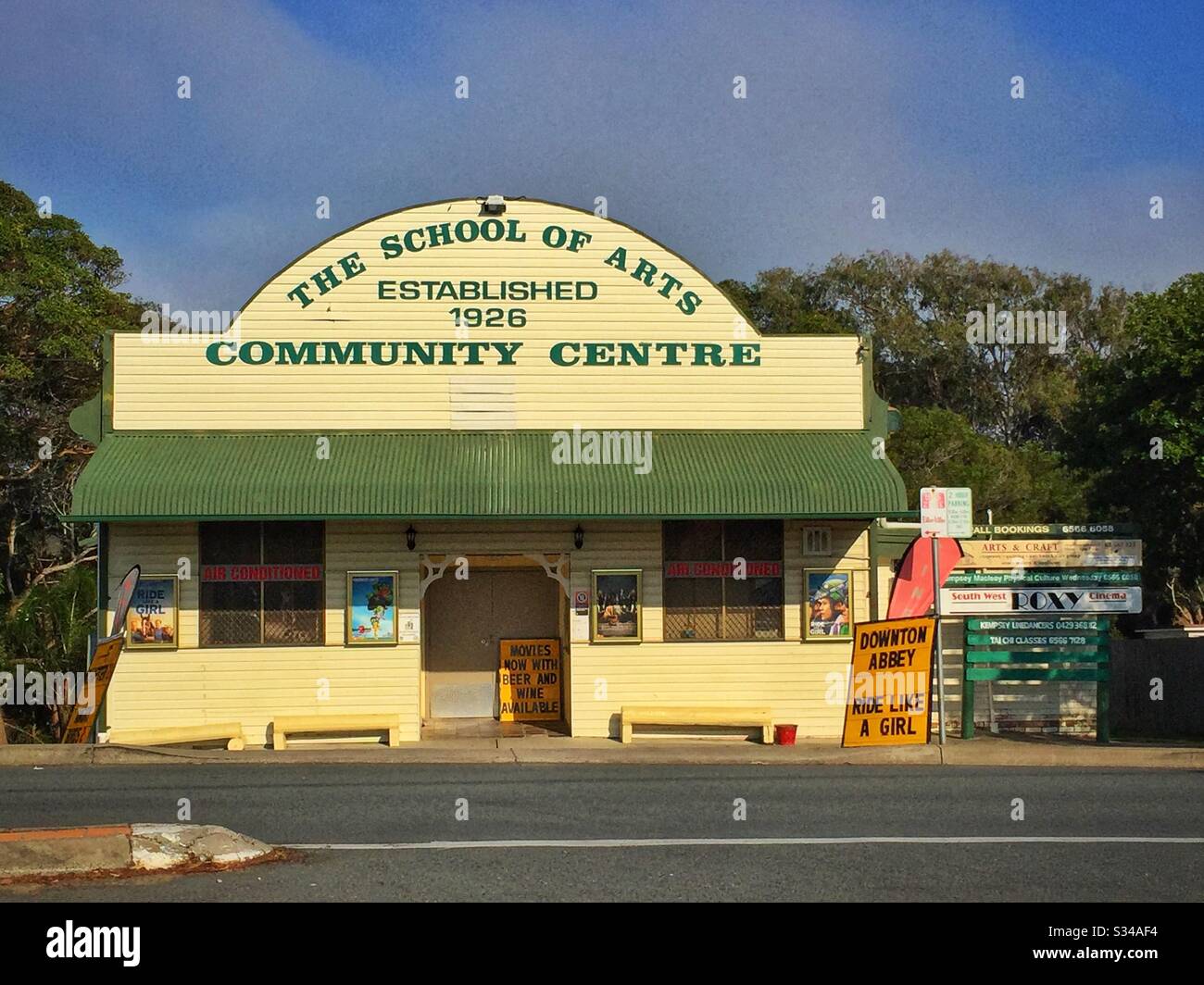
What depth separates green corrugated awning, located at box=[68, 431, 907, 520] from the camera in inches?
785

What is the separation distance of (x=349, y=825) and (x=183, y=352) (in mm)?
11016

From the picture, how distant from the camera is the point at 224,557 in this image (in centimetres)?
2078

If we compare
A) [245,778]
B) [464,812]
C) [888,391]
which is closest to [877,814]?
[464,812]

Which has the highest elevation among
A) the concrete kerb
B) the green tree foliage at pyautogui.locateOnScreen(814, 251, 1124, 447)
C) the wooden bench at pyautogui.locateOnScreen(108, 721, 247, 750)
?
the green tree foliage at pyautogui.locateOnScreen(814, 251, 1124, 447)

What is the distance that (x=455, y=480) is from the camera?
20422 millimetres

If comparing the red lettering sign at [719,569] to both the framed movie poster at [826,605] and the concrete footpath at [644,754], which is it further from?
the concrete footpath at [644,754]

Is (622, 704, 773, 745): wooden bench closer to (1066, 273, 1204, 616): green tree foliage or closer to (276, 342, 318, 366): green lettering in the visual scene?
(276, 342, 318, 366): green lettering

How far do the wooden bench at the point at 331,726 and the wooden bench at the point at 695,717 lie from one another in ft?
10.2

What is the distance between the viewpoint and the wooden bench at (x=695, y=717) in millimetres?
20656

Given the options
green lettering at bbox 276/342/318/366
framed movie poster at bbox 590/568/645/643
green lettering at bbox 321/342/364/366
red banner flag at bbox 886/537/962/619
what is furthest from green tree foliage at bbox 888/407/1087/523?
green lettering at bbox 276/342/318/366

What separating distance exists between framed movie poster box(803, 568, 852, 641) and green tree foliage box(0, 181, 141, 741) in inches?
612

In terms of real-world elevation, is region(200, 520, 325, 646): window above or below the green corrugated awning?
below

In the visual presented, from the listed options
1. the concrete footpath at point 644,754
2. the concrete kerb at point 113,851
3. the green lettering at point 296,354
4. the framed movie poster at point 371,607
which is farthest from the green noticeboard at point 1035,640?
the concrete kerb at point 113,851

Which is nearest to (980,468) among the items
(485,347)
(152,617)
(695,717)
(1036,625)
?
(1036,625)
